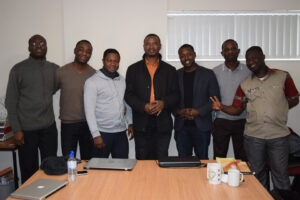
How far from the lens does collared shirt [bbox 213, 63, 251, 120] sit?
2.92m

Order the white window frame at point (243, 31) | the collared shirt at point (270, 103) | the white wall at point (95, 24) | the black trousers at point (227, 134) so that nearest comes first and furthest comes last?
the collared shirt at point (270, 103) < the black trousers at point (227, 134) < the white wall at point (95, 24) < the white window frame at point (243, 31)

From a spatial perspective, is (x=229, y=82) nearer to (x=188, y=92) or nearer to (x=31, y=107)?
(x=188, y=92)

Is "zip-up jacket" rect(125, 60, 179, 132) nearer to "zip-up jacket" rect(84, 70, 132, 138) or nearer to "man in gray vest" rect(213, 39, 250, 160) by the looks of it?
"zip-up jacket" rect(84, 70, 132, 138)

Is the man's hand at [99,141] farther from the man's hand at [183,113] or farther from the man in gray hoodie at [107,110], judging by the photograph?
the man's hand at [183,113]

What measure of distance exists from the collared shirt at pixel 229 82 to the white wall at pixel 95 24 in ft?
1.99

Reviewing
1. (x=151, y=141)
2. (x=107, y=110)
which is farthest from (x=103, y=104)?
(x=151, y=141)

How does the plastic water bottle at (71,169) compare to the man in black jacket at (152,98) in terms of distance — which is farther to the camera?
the man in black jacket at (152,98)

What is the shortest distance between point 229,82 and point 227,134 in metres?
0.60

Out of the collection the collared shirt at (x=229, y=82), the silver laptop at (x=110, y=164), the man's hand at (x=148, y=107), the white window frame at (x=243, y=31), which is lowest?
the silver laptop at (x=110, y=164)

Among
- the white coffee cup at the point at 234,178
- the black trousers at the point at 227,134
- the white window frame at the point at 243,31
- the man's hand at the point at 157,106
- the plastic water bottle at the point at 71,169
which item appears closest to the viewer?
the white coffee cup at the point at 234,178

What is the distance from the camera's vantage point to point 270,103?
250cm

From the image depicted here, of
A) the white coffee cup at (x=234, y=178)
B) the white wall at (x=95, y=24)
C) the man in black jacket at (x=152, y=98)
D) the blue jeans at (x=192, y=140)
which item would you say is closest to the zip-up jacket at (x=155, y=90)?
the man in black jacket at (x=152, y=98)

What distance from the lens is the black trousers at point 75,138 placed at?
2.81 m

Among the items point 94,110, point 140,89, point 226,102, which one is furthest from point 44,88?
point 226,102
